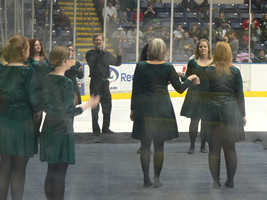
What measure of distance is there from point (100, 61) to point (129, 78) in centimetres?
515

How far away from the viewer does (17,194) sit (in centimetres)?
330

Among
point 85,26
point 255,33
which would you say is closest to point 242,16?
point 255,33

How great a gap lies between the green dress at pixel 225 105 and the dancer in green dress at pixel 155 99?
218 millimetres

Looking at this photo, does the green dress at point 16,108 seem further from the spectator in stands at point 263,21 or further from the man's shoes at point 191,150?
the spectator in stands at point 263,21

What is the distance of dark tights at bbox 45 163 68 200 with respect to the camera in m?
3.22

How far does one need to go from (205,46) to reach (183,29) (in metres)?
6.99

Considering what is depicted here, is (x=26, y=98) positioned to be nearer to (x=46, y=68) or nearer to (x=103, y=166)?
(x=103, y=166)

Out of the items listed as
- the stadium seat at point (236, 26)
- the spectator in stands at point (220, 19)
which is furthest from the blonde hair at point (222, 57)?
the stadium seat at point (236, 26)

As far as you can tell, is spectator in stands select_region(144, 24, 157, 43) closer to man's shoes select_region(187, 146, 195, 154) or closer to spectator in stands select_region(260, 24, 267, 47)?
spectator in stands select_region(260, 24, 267, 47)

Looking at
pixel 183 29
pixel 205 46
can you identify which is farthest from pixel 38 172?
pixel 183 29

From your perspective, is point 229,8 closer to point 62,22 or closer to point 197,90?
point 62,22

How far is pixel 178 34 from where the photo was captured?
1195 centimetres

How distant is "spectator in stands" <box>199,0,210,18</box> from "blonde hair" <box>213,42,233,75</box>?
28.3 ft

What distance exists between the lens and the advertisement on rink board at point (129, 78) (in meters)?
11.0
